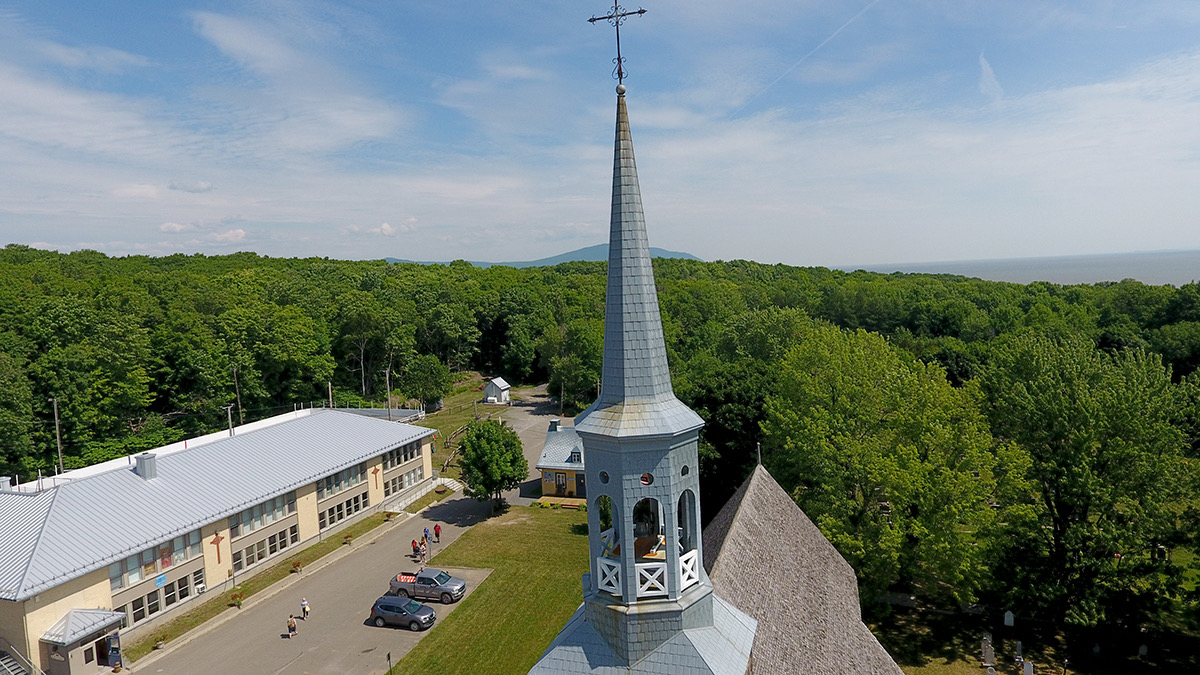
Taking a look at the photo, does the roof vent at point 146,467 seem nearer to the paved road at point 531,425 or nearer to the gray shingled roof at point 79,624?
the gray shingled roof at point 79,624

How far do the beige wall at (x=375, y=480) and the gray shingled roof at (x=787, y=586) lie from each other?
26.0 metres

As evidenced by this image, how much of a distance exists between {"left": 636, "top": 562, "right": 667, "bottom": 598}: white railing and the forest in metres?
13.9

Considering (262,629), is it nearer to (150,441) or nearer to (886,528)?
(886,528)

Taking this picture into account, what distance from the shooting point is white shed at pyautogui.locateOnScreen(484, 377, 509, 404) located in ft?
249

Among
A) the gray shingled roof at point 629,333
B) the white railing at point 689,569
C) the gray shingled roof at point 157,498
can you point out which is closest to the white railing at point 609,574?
the white railing at point 689,569

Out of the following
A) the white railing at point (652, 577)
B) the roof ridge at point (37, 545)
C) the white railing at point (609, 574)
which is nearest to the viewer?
the white railing at point (652, 577)

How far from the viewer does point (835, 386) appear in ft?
95.5

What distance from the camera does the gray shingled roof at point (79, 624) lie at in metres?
23.1

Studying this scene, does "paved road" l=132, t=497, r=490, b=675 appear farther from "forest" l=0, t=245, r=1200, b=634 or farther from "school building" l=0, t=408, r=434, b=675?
"forest" l=0, t=245, r=1200, b=634

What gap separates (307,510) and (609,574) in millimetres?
29365

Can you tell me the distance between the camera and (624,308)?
37.0 feet

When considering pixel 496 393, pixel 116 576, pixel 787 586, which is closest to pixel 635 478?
pixel 787 586

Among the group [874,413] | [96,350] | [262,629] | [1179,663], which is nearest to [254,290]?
[96,350]

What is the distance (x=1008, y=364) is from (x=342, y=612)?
32672 millimetres
